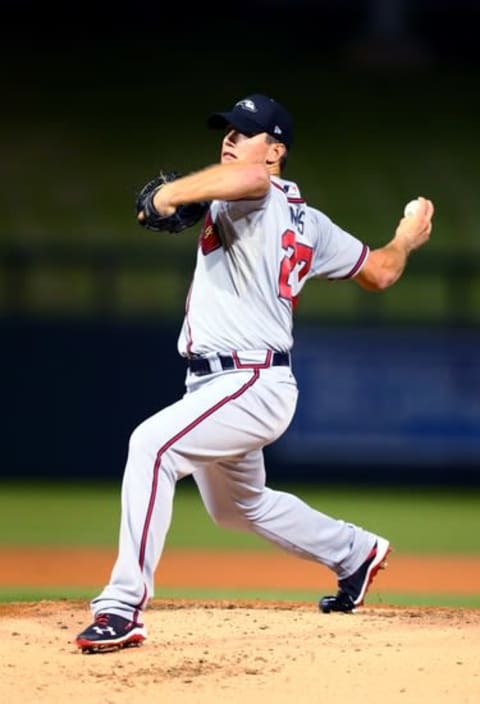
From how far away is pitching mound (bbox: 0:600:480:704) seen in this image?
5.10m

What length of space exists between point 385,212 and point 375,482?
801cm

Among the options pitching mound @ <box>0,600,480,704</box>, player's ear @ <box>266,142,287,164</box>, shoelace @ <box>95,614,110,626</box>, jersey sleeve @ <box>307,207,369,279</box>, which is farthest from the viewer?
jersey sleeve @ <box>307,207,369,279</box>

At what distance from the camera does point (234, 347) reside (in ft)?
A: 18.9

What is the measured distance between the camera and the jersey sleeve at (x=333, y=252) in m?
6.11

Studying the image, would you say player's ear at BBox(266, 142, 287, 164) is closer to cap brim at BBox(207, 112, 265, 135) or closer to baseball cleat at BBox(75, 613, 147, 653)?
cap brim at BBox(207, 112, 265, 135)

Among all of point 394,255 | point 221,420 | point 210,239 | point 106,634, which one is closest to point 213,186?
point 210,239

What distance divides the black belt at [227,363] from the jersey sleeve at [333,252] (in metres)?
0.45

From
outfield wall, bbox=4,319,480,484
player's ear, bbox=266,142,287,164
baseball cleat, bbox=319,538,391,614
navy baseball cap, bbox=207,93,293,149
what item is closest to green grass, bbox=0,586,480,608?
baseball cleat, bbox=319,538,391,614

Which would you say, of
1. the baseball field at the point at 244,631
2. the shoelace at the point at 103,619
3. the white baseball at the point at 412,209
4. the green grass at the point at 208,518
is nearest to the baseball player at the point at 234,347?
the shoelace at the point at 103,619

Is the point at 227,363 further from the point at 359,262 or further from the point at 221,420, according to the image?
the point at 359,262

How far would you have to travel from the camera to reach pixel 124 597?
216 inches

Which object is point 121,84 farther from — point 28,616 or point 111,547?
point 28,616

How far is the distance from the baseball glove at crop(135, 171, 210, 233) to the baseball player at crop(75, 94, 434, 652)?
0.05ft

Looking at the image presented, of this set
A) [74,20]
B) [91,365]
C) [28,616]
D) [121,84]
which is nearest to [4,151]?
[121,84]
